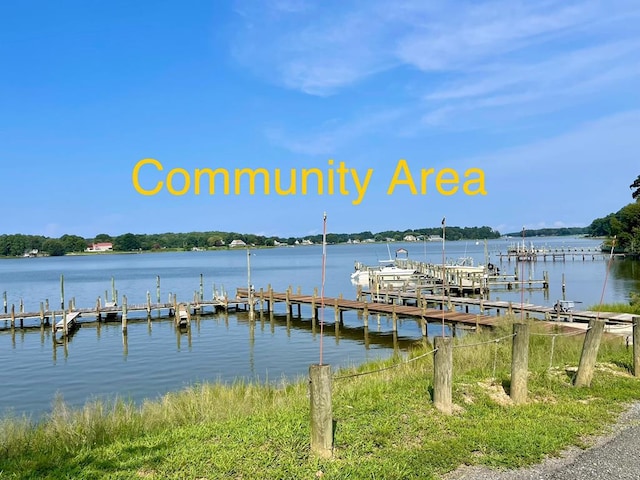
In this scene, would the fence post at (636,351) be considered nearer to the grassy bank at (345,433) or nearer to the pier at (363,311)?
Answer: the grassy bank at (345,433)

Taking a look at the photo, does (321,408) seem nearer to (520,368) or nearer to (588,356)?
(520,368)

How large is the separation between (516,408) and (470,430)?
1.68m

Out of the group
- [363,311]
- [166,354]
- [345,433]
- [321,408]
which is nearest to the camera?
[321,408]

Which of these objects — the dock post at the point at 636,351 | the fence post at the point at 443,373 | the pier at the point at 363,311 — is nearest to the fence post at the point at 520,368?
the fence post at the point at 443,373

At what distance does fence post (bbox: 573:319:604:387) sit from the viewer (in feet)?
35.2

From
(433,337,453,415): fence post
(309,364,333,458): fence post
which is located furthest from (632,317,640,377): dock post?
(309,364,333,458): fence post

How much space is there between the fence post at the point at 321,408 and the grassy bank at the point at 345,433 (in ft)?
0.72

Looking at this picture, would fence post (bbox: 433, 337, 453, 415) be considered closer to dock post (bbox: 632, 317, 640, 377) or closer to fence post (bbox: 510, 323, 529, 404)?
fence post (bbox: 510, 323, 529, 404)

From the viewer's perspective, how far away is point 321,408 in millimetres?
7219

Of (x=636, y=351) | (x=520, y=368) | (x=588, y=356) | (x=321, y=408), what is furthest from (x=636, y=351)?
(x=321, y=408)

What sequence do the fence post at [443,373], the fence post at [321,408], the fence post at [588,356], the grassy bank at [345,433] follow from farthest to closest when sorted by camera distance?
the fence post at [588,356], the fence post at [443,373], the fence post at [321,408], the grassy bank at [345,433]

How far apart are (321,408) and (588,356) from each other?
634 cm

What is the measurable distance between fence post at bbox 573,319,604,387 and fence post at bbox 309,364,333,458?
20.1ft

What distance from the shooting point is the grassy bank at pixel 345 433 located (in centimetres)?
700
